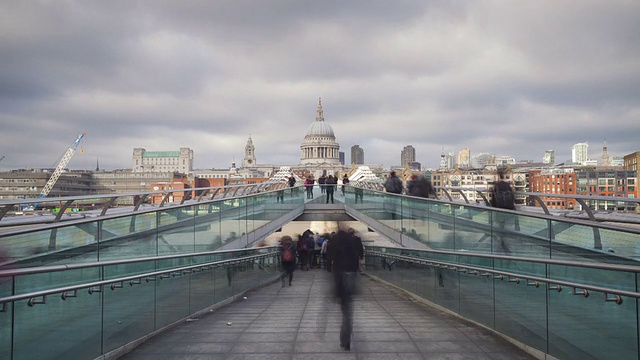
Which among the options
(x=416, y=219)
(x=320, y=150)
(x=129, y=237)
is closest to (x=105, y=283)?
(x=129, y=237)

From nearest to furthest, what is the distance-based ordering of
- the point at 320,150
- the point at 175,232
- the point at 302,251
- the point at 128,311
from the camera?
the point at 128,311, the point at 175,232, the point at 302,251, the point at 320,150

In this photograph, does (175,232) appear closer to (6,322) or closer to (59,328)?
(59,328)

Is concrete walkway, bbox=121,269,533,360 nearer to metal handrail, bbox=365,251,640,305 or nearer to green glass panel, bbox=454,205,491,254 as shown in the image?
metal handrail, bbox=365,251,640,305

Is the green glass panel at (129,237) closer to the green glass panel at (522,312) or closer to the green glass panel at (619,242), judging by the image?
the green glass panel at (522,312)

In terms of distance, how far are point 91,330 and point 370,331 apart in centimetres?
328

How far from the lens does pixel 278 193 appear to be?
2062 cm

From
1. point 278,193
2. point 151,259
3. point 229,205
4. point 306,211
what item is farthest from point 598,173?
point 151,259

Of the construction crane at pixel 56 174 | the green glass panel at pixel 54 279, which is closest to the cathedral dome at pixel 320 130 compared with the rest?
the construction crane at pixel 56 174

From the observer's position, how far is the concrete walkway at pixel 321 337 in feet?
18.8

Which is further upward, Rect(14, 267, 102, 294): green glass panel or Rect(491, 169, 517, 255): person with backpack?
Rect(491, 169, 517, 255): person with backpack

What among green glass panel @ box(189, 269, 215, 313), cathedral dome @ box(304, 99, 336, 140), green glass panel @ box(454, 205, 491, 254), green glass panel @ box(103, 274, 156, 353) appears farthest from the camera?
cathedral dome @ box(304, 99, 336, 140)

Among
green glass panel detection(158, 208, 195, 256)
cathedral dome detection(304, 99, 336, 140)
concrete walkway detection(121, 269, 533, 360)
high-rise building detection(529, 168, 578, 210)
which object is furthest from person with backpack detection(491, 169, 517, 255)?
cathedral dome detection(304, 99, 336, 140)

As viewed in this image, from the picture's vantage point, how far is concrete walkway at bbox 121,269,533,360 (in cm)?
574

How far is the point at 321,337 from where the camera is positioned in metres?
6.50
